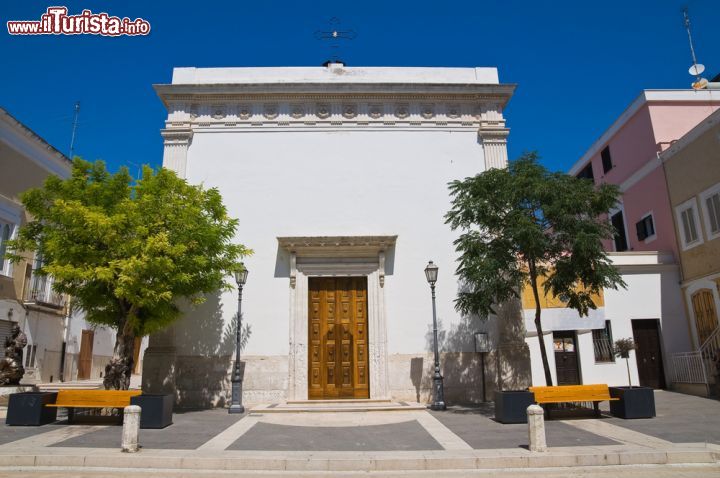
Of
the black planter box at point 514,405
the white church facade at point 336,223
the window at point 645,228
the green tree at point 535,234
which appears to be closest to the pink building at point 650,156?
the window at point 645,228

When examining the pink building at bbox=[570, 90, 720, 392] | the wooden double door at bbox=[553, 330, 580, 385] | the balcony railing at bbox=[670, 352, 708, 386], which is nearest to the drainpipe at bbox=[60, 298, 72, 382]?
the wooden double door at bbox=[553, 330, 580, 385]

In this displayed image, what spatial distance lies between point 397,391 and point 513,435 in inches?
198

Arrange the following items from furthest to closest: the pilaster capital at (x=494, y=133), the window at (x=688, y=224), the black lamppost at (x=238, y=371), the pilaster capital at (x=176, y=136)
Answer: the window at (x=688, y=224), the pilaster capital at (x=494, y=133), the pilaster capital at (x=176, y=136), the black lamppost at (x=238, y=371)

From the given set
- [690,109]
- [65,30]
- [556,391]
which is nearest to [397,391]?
[556,391]

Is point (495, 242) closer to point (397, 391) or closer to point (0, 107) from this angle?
point (397, 391)

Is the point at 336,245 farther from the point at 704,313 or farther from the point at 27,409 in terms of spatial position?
the point at 704,313

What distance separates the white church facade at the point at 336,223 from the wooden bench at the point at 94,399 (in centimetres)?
305

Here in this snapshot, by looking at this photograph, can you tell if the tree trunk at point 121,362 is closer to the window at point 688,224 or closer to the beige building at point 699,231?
the beige building at point 699,231

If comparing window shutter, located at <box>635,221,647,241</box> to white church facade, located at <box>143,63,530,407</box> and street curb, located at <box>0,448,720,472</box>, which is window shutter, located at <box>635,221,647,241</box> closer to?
white church facade, located at <box>143,63,530,407</box>

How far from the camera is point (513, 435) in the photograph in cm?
883

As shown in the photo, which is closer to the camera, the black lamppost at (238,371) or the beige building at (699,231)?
the black lamppost at (238,371)

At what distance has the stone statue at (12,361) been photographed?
12406mm

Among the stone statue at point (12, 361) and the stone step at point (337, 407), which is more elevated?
the stone statue at point (12, 361)

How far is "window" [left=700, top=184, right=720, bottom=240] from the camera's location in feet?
50.0
